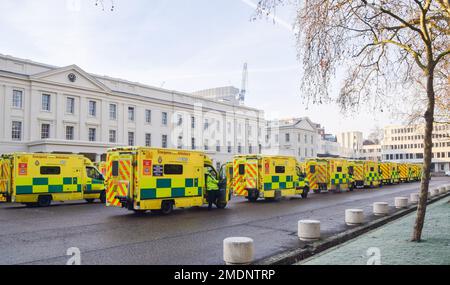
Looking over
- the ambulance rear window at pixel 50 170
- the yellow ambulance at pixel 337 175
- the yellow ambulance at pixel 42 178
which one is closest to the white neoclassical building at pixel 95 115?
the yellow ambulance at pixel 42 178

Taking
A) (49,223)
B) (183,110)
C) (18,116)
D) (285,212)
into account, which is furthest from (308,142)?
(49,223)

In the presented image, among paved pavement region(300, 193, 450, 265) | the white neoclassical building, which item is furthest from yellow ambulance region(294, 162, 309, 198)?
the white neoclassical building

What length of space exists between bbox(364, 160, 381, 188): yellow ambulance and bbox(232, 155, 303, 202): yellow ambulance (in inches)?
655

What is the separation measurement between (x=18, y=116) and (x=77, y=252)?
36.6 metres

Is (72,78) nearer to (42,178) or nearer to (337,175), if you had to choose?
(42,178)

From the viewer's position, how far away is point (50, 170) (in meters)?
20.0

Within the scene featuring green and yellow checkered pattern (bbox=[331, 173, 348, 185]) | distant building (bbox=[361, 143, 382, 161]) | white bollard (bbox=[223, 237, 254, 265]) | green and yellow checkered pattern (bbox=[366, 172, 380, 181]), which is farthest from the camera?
distant building (bbox=[361, 143, 382, 161])

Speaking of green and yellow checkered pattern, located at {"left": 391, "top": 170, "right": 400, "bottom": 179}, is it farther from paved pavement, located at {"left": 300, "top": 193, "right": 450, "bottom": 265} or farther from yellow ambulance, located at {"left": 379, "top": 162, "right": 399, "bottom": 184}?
paved pavement, located at {"left": 300, "top": 193, "right": 450, "bottom": 265}

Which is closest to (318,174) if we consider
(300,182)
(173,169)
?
(300,182)

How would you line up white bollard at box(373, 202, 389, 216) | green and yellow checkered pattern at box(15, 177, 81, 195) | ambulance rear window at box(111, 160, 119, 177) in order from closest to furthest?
white bollard at box(373, 202, 389, 216), ambulance rear window at box(111, 160, 119, 177), green and yellow checkered pattern at box(15, 177, 81, 195)

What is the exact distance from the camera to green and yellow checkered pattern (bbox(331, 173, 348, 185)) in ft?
101

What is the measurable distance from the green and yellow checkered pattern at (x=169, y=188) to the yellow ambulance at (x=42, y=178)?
25.5 feet

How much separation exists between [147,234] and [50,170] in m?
11.4
